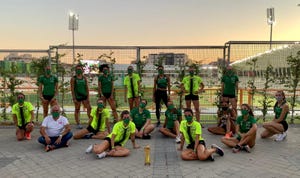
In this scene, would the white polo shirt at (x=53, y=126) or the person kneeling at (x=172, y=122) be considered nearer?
the white polo shirt at (x=53, y=126)

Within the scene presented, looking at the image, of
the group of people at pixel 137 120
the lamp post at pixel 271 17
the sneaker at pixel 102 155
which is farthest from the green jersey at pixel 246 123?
the lamp post at pixel 271 17

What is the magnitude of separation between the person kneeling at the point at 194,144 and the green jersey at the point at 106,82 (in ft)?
10.9

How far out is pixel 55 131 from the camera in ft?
23.7

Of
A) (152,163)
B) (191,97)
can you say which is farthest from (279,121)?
(152,163)

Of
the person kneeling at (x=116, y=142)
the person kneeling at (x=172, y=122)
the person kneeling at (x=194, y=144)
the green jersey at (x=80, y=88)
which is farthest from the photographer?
the green jersey at (x=80, y=88)

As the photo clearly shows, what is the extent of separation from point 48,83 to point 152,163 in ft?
15.0

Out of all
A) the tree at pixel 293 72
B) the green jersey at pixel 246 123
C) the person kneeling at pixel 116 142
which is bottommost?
the person kneeling at pixel 116 142

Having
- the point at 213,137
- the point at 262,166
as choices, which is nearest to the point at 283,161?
the point at 262,166

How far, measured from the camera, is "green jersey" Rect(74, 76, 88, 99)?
878 cm

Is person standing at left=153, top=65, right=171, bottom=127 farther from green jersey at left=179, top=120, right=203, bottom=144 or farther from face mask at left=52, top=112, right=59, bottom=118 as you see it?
face mask at left=52, top=112, right=59, bottom=118

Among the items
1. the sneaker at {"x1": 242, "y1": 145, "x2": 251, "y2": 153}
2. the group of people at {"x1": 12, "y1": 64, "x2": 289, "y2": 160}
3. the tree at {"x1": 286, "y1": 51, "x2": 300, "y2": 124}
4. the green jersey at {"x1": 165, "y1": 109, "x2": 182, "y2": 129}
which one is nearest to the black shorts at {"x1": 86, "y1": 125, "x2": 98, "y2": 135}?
the group of people at {"x1": 12, "y1": 64, "x2": 289, "y2": 160}

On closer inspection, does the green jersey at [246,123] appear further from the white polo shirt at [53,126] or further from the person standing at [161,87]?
the white polo shirt at [53,126]

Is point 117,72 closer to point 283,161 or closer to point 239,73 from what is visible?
point 239,73

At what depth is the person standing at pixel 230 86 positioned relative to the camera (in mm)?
8859
